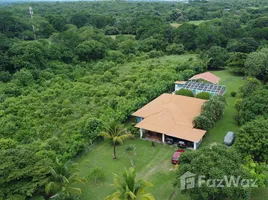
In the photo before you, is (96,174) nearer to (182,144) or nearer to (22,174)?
(22,174)

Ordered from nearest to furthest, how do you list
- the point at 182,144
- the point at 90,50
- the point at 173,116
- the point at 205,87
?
the point at 182,144 → the point at 173,116 → the point at 205,87 → the point at 90,50

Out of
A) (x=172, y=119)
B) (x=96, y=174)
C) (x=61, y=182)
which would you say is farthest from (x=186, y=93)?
(x=61, y=182)

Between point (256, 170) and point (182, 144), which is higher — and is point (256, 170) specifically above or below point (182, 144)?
above

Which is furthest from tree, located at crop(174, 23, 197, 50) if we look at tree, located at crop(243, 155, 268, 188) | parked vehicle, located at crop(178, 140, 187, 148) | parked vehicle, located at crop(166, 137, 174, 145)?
tree, located at crop(243, 155, 268, 188)

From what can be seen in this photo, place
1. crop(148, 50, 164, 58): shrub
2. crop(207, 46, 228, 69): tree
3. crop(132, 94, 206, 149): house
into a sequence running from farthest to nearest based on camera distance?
crop(148, 50, 164, 58): shrub → crop(207, 46, 228, 69): tree → crop(132, 94, 206, 149): house

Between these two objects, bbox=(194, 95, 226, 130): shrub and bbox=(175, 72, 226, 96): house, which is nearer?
bbox=(194, 95, 226, 130): shrub

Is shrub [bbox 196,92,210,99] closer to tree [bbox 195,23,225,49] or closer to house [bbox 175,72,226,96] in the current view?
house [bbox 175,72,226,96]
